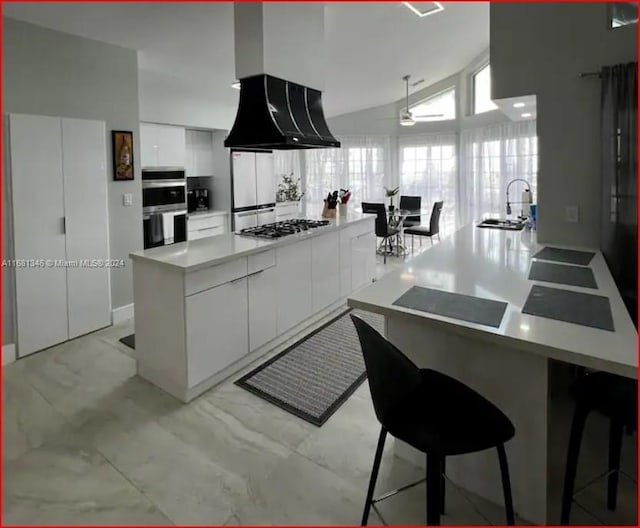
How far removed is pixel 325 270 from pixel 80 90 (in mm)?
2450

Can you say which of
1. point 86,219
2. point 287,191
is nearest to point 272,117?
point 86,219

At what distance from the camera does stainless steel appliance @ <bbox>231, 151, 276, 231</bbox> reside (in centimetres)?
570

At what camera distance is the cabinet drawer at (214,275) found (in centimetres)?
236

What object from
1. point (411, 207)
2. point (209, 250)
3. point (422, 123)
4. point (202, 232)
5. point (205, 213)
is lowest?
point (209, 250)

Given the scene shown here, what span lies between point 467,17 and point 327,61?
1.68 m

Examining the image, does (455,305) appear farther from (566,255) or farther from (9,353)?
(9,353)

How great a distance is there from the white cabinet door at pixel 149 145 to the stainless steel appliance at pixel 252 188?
1.23 m

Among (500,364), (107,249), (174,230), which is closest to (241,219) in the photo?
(174,230)

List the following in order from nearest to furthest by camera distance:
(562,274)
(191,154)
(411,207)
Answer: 1. (562,274)
2. (191,154)
3. (411,207)

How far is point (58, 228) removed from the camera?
10.6 feet

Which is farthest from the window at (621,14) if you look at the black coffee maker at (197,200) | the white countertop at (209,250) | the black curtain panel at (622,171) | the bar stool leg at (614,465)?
the black coffee maker at (197,200)

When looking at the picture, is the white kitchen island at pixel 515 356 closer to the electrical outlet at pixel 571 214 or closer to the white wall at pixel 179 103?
the electrical outlet at pixel 571 214

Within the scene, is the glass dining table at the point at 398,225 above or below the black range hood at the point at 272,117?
below

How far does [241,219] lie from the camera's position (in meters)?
5.82
